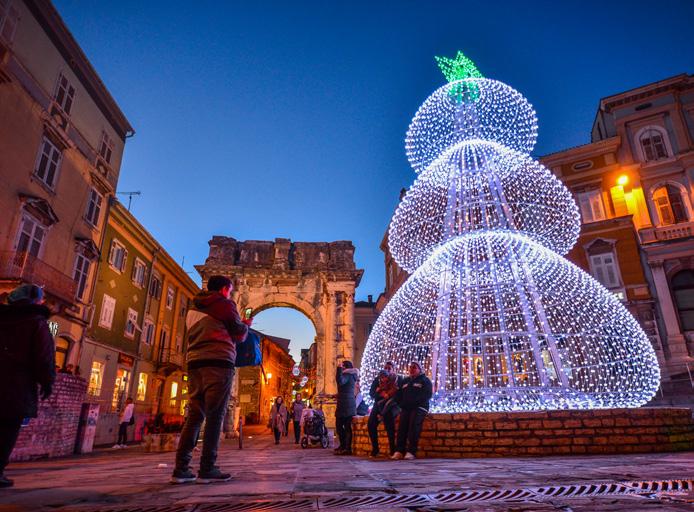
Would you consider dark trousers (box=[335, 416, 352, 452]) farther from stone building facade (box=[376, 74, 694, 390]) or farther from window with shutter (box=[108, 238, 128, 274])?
window with shutter (box=[108, 238, 128, 274])

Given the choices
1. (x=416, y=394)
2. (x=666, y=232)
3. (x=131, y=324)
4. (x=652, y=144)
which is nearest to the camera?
(x=416, y=394)

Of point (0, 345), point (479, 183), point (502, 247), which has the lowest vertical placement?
point (0, 345)

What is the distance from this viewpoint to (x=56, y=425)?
31.2 ft

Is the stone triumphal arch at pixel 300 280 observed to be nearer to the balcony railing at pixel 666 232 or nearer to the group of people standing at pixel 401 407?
the balcony railing at pixel 666 232

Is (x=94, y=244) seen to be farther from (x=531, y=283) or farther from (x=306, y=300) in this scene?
(x=531, y=283)

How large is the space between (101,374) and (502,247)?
16629 millimetres

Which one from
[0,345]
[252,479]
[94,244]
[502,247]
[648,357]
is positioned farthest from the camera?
[94,244]

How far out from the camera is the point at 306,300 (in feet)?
77.0

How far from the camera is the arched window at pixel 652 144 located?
20016 millimetres

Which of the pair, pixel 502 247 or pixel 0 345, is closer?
pixel 0 345

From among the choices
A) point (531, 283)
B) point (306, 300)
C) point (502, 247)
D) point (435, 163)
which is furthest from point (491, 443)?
point (306, 300)

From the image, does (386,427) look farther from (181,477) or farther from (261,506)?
(261,506)

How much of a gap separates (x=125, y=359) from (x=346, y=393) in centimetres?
1525

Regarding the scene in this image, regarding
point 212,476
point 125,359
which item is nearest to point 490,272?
point 212,476
